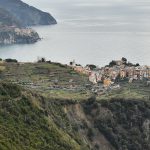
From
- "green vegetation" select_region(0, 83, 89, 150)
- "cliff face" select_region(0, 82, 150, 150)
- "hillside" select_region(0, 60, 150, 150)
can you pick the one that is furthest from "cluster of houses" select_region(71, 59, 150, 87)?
"green vegetation" select_region(0, 83, 89, 150)

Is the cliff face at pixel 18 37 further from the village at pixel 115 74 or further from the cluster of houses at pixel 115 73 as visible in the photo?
the cluster of houses at pixel 115 73

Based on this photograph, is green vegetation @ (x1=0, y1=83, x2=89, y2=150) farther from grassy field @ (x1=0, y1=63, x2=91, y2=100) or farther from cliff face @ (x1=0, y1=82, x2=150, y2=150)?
grassy field @ (x1=0, y1=63, x2=91, y2=100)

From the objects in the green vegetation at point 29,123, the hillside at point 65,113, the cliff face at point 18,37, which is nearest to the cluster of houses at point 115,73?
the hillside at point 65,113

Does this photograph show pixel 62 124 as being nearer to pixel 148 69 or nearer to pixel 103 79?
pixel 103 79

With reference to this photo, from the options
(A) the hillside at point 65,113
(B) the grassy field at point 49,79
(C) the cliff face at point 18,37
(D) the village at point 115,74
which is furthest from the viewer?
(C) the cliff face at point 18,37

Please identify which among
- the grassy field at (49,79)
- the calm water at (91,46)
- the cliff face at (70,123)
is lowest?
the cliff face at (70,123)

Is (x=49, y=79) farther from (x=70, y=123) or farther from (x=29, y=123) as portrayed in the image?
(x=29, y=123)
